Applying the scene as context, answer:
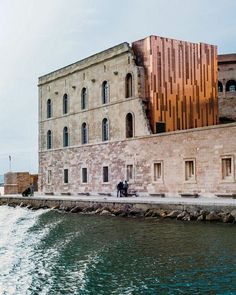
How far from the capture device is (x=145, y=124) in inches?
1107

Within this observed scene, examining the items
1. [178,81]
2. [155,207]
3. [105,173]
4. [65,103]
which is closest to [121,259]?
[155,207]

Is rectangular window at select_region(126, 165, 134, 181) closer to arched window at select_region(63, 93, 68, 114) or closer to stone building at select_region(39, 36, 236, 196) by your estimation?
stone building at select_region(39, 36, 236, 196)

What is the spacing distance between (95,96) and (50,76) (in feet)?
22.5

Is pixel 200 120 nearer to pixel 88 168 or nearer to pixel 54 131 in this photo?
pixel 88 168

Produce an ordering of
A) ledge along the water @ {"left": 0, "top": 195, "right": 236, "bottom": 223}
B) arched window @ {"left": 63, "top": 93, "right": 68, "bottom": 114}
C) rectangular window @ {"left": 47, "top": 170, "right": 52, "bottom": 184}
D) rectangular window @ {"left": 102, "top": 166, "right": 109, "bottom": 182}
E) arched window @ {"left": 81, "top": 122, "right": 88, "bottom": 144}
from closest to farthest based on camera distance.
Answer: ledge along the water @ {"left": 0, "top": 195, "right": 236, "bottom": 223}, rectangular window @ {"left": 102, "top": 166, "right": 109, "bottom": 182}, arched window @ {"left": 81, "top": 122, "right": 88, "bottom": 144}, arched window @ {"left": 63, "top": 93, "right": 68, "bottom": 114}, rectangular window @ {"left": 47, "top": 170, "right": 52, "bottom": 184}

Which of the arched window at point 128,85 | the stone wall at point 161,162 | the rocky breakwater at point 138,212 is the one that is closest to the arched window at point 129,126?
the stone wall at point 161,162

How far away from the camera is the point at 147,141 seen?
2750 centimetres

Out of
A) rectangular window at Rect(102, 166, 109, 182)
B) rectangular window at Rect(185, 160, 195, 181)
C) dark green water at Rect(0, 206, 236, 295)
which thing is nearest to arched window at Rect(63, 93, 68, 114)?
rectangular window at Rect(102, 166, 109, 182)

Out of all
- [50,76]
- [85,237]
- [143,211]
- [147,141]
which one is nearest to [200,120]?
[147,141]

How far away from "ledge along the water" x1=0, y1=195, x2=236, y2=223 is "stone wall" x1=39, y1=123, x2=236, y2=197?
1318 mm

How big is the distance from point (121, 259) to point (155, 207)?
926cm

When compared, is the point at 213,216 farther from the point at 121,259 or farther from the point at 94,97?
the point at 94,97

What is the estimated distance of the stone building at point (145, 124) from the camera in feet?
79.0

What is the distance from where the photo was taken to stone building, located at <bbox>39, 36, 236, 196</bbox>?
24078mm
